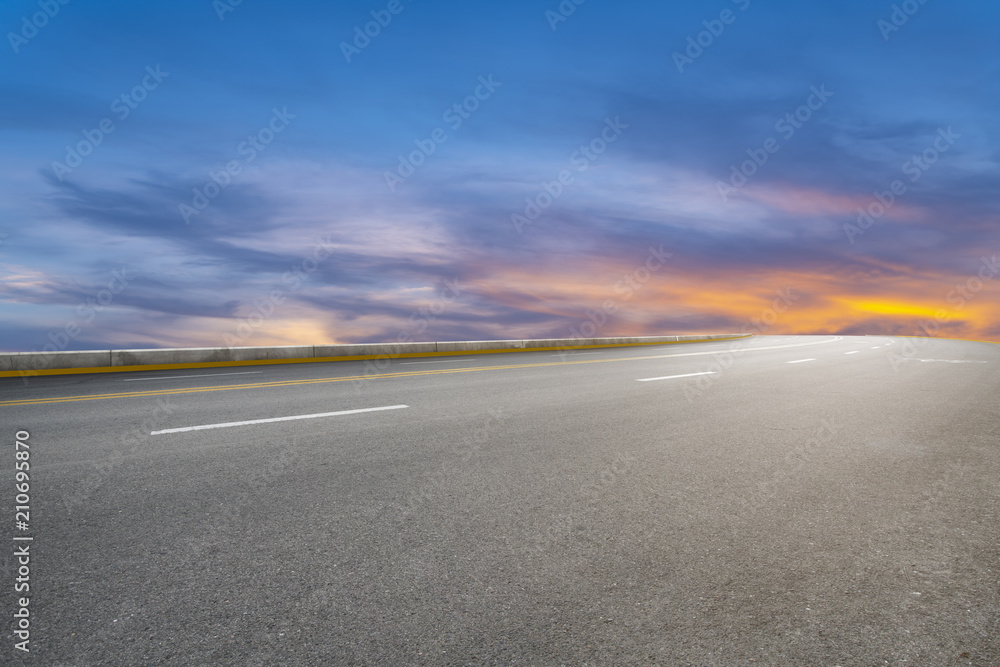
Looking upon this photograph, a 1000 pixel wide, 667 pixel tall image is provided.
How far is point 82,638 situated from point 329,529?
1.29 meters

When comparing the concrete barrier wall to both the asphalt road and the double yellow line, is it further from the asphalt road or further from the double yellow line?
the asphalt road

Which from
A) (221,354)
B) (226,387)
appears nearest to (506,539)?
(226,387)

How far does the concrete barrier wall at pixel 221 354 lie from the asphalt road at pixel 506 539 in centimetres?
843

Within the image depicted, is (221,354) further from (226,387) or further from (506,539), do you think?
(506,539)

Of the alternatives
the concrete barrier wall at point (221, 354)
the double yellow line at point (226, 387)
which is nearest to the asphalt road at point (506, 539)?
the double yellow line at point (226, 387)

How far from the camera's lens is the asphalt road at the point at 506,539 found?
2.40 meters

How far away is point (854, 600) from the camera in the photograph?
109 inches

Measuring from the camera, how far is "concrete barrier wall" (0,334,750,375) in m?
14.1

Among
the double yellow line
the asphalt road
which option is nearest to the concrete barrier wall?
the double yellow line

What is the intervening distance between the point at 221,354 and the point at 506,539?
15587 mm

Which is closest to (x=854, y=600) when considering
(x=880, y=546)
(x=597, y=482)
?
(x=880, y=546)

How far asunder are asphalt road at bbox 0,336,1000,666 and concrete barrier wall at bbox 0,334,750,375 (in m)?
8.43

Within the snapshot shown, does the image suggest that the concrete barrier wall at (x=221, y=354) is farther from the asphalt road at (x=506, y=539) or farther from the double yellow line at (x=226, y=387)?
the asphalt road at (x=506, y=539)

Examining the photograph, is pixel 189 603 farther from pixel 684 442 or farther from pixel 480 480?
pixel 684 442
